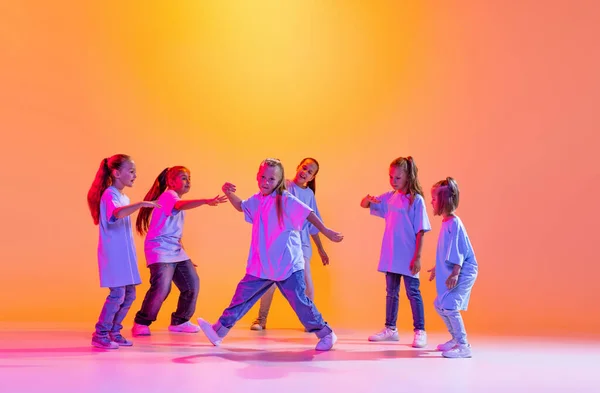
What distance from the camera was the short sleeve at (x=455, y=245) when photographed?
15.5 ft

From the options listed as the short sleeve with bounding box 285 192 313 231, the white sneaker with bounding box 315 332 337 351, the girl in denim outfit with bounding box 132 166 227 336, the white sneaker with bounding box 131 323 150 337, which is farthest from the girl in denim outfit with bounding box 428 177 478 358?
the white sneaker with bounding box 131 323 150 337

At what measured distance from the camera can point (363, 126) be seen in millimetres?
7230

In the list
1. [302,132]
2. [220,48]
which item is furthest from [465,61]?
[220,48]

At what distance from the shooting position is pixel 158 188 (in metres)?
5.83

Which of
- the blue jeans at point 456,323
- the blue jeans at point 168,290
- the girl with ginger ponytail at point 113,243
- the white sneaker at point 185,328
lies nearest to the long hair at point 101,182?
the girl with ginger ponytail at point 113,243

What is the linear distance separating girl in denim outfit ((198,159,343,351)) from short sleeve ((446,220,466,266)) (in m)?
0.80

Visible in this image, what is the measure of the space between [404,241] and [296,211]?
3.52ft

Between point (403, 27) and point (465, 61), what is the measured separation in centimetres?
69

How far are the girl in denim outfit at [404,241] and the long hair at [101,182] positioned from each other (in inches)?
77.8

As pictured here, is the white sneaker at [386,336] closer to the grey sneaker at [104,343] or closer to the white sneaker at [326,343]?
the white sneaker at [326,343]

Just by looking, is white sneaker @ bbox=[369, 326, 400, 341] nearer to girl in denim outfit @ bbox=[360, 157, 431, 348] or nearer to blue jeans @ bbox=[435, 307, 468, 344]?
girl in denim outfit @ bbox=[360, 157, 431, 348]

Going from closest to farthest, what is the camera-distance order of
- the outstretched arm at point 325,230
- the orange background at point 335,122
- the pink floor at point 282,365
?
the pink floor at point 282,365 → the outstretched arm at point 325,230 → the orange background at point 335,122

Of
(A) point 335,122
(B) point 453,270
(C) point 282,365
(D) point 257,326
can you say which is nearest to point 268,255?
(C) point 282,365

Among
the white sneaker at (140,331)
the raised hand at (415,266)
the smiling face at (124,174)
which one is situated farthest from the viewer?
the white sneaker at (140,331)
